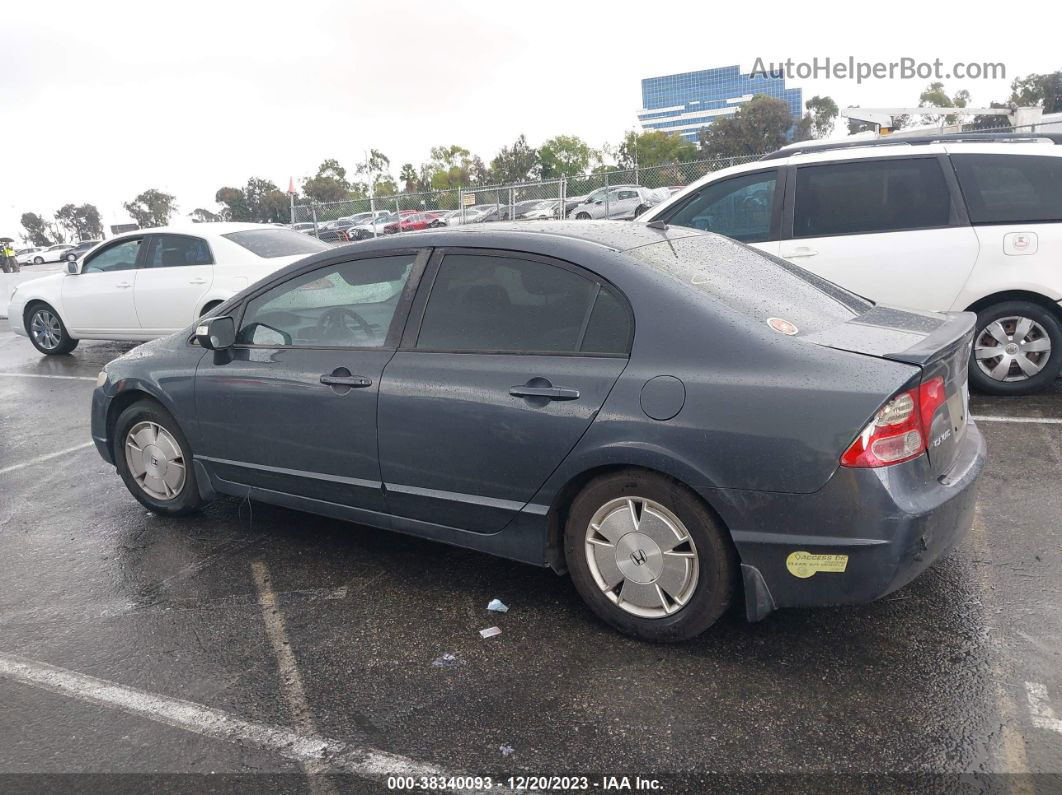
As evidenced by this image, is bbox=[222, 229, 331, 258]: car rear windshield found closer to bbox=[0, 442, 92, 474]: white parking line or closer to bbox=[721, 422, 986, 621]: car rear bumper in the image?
bbox=[0, 442, 92, 474]: white parking line

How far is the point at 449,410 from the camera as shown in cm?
362

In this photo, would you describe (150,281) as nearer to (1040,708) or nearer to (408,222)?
(1040,708)

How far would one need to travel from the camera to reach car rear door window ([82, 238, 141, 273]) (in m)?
10.4

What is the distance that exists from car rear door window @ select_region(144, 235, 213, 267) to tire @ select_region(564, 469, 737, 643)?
7.41m

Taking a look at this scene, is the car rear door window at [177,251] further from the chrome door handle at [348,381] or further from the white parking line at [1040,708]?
the white parking line at [1040,708]

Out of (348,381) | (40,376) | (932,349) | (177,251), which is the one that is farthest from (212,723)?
(40,376)

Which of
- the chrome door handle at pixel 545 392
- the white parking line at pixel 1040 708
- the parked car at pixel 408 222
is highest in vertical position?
the parked car at pixel 408 222

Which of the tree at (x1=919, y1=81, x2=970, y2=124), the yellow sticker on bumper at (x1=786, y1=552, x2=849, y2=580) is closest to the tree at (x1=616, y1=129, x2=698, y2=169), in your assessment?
the tree at (x1=919, y1=81, x2=970, y2=124)

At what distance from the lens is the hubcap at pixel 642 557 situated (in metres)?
3.20

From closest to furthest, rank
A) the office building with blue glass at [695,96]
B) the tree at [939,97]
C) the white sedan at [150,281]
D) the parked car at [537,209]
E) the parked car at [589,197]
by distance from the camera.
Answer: the white sedan at [150,281], the parked car at [589,197], the parked car at [537,209], the tree at [939,97], the office building with blue glass at [695,96]

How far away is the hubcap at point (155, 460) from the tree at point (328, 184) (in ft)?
288

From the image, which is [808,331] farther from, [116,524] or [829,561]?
[116,524]

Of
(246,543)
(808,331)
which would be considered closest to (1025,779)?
(808,331)

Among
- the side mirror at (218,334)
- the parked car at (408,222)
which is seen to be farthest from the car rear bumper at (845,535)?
the parked car at (408,222)
